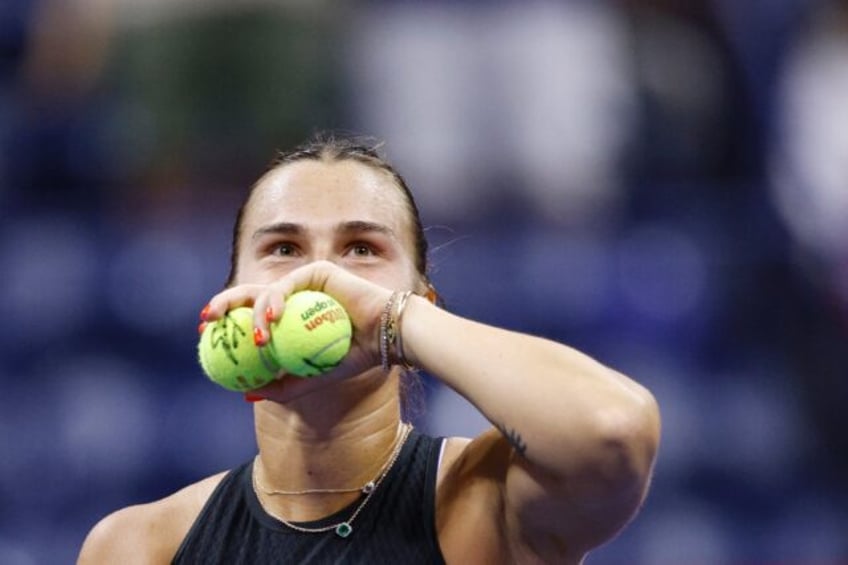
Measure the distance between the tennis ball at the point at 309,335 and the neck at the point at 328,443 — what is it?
32 cm

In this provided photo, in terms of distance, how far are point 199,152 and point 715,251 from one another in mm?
2262

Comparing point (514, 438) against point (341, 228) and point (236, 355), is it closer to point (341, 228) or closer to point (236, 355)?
point (236, 355)

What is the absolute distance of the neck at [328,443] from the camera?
279 cm

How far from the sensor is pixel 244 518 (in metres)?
2.86

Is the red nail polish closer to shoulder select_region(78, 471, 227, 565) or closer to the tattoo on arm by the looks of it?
the tattoo on arm

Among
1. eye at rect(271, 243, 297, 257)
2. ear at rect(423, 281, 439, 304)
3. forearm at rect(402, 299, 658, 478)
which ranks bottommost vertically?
ear at rect(423, 281, 439, 304)

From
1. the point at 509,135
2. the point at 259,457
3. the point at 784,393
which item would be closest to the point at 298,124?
the point at 509,135

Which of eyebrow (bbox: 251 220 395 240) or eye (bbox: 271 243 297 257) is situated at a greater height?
eyebrow (bbox: 251 220 395 240)

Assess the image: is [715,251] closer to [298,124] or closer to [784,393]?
[784,393]

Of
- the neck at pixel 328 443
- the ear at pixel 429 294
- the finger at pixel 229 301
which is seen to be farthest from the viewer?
the ear at pixel 429 294

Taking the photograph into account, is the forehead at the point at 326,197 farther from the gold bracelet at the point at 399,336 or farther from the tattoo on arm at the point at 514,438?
the tattoo on arm at the point at 514,438

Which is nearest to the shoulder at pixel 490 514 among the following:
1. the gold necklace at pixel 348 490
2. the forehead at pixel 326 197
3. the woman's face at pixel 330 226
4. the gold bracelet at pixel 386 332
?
the gold necklace at pixel 348 490

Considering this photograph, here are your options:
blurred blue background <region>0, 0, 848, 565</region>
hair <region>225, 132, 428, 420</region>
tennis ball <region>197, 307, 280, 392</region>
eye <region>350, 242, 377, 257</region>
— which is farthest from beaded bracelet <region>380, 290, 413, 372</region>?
blurred blue background <region>0, 0, 848, 565</region>

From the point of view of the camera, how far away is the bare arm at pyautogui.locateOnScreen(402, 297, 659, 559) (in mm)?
2314
